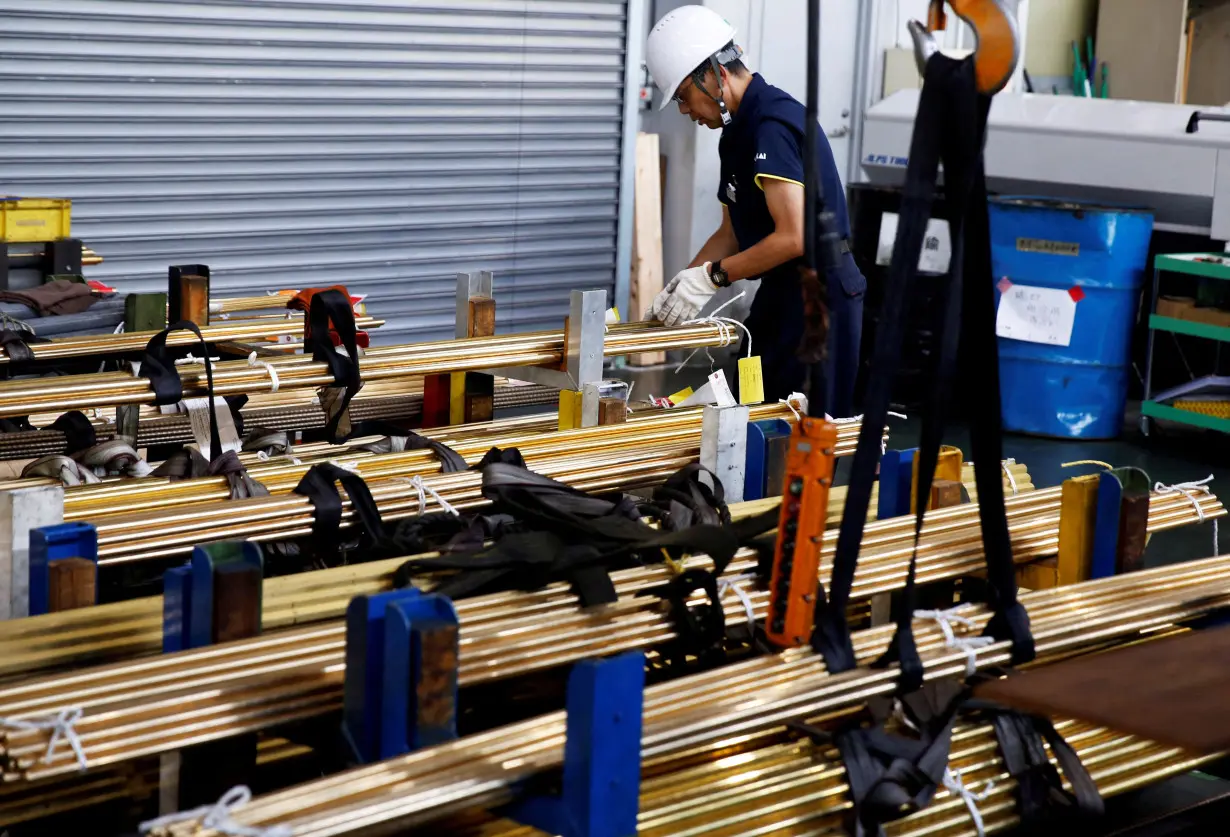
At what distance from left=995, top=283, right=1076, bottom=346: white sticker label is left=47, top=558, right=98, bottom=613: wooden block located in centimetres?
668

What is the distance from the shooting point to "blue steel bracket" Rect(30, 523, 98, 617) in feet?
7.39

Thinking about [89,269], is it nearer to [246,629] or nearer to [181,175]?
[181,175]

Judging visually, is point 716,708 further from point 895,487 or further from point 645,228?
point 645,228

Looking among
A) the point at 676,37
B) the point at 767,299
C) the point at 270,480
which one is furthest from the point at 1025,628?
the point at 676,37

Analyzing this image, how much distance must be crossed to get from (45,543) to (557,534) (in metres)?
0.83

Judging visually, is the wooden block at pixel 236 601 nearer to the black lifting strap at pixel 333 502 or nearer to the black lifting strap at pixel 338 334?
the black lifting strap at pixel 333 502

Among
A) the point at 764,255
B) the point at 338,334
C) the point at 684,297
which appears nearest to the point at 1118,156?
the point at 764,255

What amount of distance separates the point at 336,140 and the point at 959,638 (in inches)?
270

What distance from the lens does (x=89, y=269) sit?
24.9 ft

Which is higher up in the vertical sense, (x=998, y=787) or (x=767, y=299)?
(x=767, y=299)

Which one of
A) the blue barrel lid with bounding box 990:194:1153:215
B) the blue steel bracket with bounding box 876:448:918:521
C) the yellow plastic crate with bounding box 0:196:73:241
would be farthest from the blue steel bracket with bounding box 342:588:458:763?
the blue barrel lid with bounding box 990:194:1153:215

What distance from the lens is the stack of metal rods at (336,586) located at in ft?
6.78

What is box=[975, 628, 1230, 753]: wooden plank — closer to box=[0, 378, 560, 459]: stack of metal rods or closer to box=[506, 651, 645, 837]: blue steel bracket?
box=[506, 651, 645, 837]: blue steel bracket

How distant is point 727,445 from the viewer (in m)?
3.12
